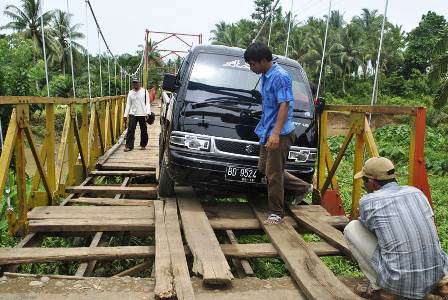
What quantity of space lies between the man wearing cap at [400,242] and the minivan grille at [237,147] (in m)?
1.78

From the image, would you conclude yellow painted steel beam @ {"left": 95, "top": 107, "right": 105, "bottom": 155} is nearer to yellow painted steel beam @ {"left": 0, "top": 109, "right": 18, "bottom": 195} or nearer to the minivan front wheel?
the minivan front wheel

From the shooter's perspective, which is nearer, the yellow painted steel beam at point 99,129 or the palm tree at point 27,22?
the yellow painted steel beam at point 99,129

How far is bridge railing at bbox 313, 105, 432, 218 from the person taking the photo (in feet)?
10.6

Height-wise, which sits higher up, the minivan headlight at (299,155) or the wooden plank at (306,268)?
the minivan headlight at (299,155)

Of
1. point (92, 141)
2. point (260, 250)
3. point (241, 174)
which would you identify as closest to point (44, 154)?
point (241, 174)

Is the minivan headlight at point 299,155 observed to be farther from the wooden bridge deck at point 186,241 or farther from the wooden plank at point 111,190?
the wooden plank at point 111,190

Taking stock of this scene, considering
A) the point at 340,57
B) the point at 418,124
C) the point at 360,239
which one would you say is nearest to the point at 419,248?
the point at 360,239

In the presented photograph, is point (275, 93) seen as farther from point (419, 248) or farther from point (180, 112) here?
point (419, 248)

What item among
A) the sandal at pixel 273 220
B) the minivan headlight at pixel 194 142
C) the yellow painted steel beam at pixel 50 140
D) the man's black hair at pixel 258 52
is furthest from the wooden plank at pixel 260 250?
the yellow painted steel beam at pixel 50 140

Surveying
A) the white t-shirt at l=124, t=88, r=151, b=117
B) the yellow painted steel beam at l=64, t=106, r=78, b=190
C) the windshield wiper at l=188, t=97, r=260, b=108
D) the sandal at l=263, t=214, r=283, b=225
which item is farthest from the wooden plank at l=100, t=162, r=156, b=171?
the sandal at l=263, t=214, r=283, b=225

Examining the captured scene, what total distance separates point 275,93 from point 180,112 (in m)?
1.04

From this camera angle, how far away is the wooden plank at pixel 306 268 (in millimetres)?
2463

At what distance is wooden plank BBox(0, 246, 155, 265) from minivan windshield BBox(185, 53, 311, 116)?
1.83 m

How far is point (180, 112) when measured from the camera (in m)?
4.27
